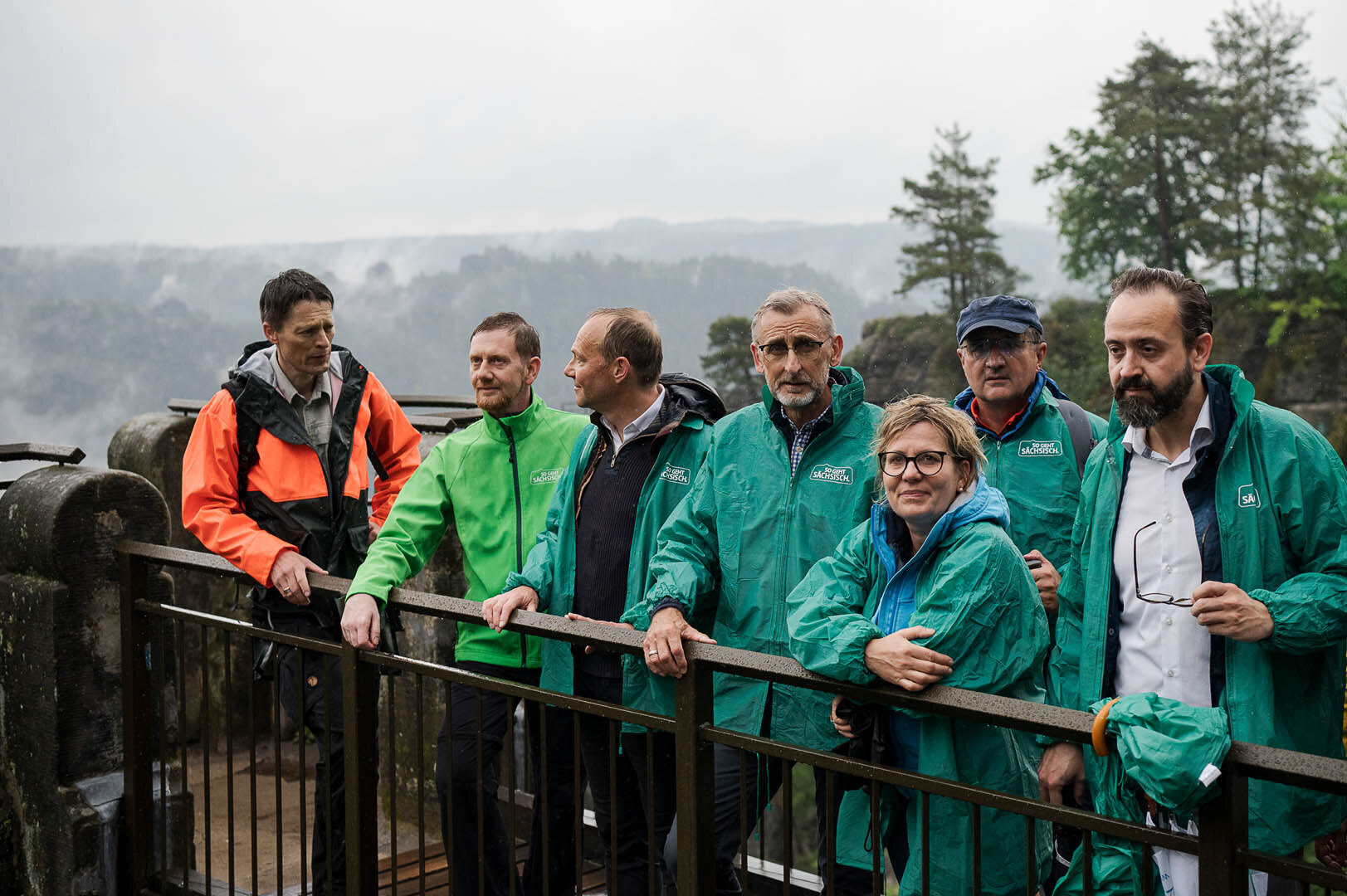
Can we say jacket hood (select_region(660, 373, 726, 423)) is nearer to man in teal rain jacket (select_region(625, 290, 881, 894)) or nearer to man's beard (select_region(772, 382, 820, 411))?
man in teal rain jacket (select_region(625, 290, 881, 894))

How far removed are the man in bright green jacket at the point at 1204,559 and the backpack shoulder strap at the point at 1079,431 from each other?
483mm

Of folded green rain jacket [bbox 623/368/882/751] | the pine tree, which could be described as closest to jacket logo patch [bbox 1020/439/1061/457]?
folded green rain jacket [bbox 623/368/882/751]

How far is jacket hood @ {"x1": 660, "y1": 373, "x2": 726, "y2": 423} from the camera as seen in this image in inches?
140

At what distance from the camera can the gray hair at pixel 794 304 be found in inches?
125

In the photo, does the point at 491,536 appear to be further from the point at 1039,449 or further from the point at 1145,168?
the point at 1145,168

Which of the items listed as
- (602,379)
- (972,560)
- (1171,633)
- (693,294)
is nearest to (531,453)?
(602,379)

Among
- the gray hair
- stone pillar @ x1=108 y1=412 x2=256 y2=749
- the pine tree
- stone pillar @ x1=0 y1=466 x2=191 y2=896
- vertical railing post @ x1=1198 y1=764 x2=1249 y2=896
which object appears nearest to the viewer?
vertical railing post @ x1=1198 y1=764 x2=1249 y2=896

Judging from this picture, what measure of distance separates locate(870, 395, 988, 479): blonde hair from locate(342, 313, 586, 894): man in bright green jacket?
146cm

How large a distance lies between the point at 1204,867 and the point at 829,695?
1.19m

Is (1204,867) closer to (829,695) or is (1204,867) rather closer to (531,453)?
(829,695)

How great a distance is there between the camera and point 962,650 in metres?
2.45

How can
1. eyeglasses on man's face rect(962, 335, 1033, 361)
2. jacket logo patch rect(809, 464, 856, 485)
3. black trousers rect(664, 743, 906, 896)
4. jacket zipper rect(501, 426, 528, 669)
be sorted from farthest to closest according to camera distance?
jacket zipper rect(501, 426, 528, 669) < eyeglasses on man's face rect(962, 335, 1033, 361) < jacket logo patch rect(809, 464, 856, 485) < black trousers rect(664, 743, 906, 896)

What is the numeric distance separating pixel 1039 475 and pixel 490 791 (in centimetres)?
187

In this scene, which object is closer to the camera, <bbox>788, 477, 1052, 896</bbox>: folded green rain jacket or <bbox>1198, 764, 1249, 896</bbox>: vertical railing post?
<bbox>1198, 764, 1249, 896</bbox>: vertical railing post
